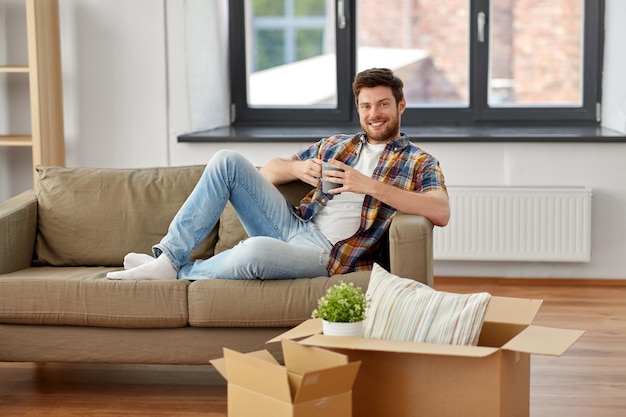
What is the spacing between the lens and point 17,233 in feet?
11.8

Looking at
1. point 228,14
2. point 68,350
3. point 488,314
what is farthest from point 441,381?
point 228,14

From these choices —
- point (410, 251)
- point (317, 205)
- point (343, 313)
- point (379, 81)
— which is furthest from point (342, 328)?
point (379, 81)

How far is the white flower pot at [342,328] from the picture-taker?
2.56 meters

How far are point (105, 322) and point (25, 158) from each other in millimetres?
2386

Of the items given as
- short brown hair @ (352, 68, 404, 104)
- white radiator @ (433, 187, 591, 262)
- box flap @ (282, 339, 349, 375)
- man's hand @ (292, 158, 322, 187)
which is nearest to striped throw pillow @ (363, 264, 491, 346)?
box flap @ (282, 339, 349, 375)

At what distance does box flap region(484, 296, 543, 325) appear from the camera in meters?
2.66

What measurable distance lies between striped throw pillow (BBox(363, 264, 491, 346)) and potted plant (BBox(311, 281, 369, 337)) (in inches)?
3.6

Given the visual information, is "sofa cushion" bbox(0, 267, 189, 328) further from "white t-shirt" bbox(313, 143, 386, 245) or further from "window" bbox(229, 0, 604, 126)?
"window" bbox(229, 0, 604, 126)

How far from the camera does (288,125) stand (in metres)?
5.51

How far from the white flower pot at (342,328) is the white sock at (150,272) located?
33.4 inches

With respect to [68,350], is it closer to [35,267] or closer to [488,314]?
[35,267]

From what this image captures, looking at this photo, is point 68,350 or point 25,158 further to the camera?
point 25,158

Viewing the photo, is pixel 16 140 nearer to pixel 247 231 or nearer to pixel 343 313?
pixel 247 231

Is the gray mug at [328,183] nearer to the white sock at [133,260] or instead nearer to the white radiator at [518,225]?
the white sock at [133,260]
